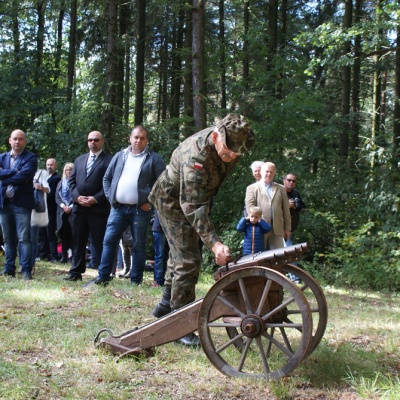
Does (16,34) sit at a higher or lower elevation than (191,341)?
higher

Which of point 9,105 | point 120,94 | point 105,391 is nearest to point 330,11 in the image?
point 120,94

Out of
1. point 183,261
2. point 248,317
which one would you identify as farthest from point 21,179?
point 248,317

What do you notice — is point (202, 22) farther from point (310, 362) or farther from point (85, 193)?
point (310, 362)

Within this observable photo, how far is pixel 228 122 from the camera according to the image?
151 inches

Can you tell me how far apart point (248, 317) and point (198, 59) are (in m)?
8.76

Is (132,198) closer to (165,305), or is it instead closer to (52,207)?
(165,305)

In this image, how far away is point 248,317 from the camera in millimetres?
3549

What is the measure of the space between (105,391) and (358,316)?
3.66 meters

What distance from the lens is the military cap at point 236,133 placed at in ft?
12.4

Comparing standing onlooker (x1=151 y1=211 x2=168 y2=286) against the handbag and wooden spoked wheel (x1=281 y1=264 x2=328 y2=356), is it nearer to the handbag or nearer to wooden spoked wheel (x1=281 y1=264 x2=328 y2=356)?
the handbag

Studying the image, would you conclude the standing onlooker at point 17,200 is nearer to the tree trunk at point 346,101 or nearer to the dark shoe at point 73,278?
the dark shoe at point 73,278

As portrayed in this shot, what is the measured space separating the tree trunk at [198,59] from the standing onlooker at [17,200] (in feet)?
15.7

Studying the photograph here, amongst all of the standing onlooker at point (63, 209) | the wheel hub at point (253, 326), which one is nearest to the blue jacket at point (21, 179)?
the standing onlooker at point (63, 209)

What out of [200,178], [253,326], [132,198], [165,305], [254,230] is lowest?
[165,305]
